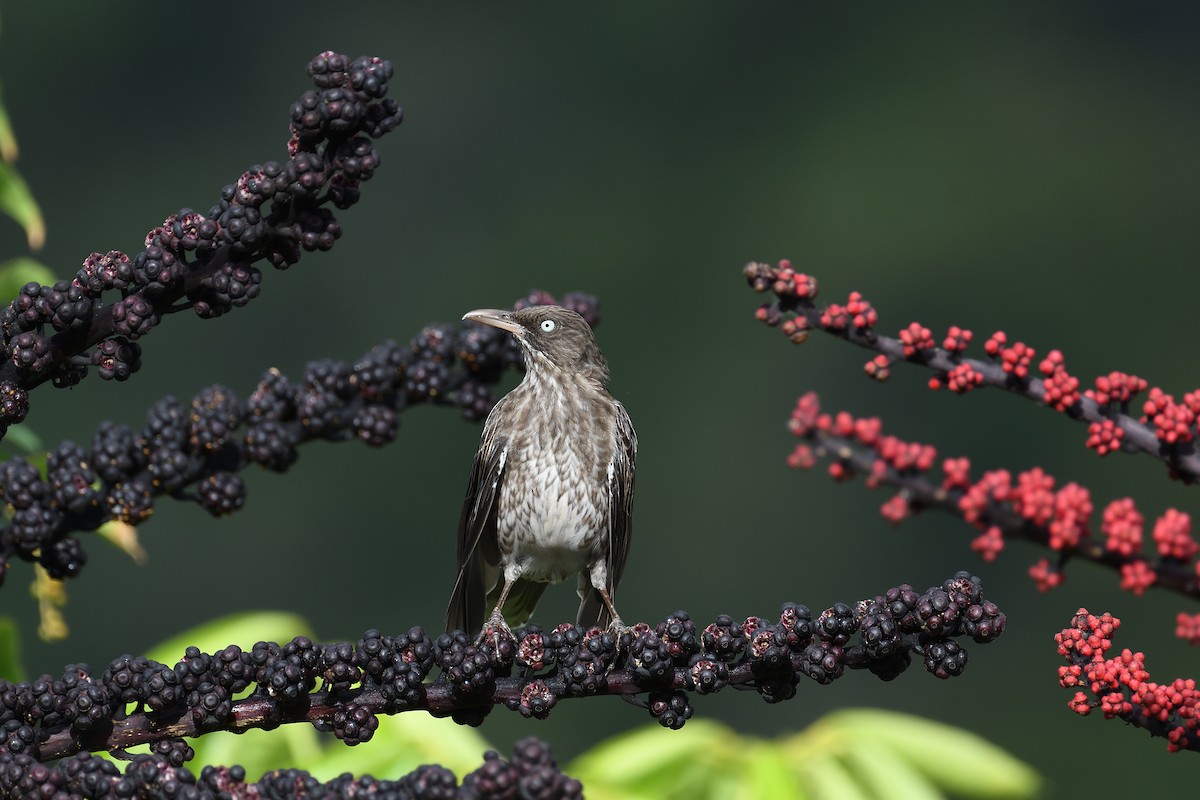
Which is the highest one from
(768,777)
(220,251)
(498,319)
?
(498,319)

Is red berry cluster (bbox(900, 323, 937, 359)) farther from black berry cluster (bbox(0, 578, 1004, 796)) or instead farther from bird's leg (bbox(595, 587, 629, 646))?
bird's leg (bbox(595, 587, 629, 646))

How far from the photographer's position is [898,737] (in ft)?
8.54

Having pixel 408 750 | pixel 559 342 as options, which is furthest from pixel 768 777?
pixel 559 342

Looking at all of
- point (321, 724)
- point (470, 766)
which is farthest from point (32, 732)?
point (470, 766)

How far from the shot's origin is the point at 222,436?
209 centimetres

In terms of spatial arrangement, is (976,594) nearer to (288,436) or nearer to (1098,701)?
(1098,701)

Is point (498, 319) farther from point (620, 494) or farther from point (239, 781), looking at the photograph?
point (239, 781)

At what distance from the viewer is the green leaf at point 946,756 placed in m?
2.51

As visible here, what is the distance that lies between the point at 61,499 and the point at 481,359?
0.69 m

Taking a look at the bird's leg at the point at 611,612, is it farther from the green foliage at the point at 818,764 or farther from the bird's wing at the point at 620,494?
the green foliage at the point at 818,764

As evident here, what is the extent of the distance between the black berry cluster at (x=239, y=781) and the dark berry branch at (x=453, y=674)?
0.28 feet

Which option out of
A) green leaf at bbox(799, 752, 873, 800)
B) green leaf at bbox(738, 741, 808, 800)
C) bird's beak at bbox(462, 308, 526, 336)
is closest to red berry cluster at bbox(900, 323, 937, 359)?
green leaf at bbox(738, 741, 808, 800)

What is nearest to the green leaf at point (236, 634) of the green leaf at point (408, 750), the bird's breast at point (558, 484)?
the green leaf at point (408, 750)

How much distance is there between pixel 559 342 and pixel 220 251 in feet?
5.69
